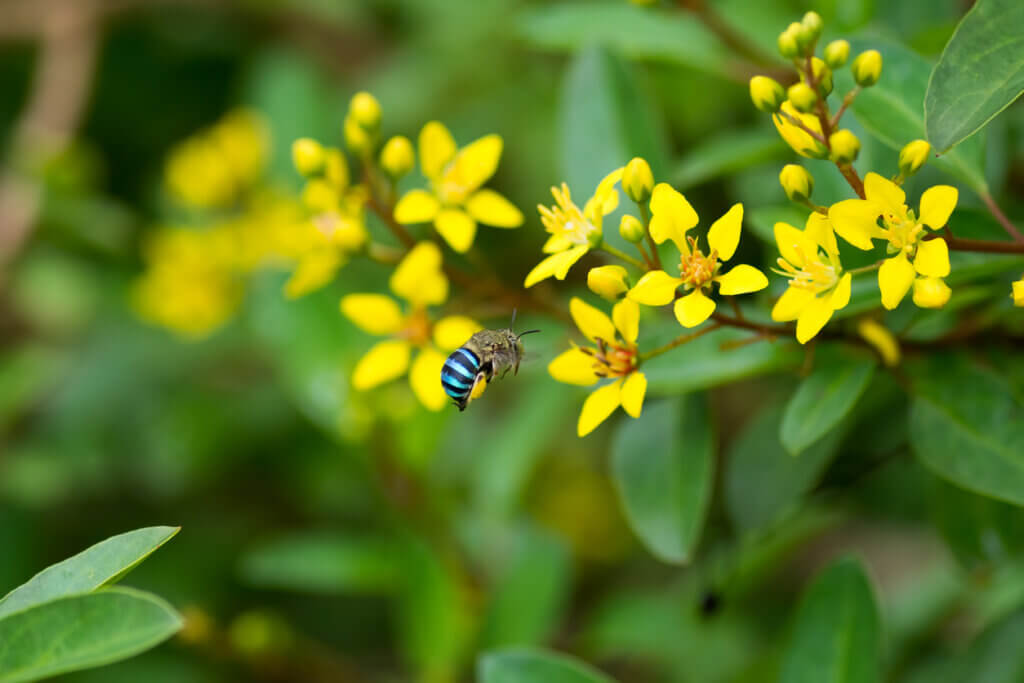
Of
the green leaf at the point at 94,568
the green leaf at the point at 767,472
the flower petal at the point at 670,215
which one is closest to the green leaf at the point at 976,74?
the flower petal at the point at 670,215

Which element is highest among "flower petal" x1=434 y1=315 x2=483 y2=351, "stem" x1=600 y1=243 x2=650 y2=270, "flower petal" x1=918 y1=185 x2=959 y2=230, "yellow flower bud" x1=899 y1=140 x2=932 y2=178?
"flower petal" x1=434 y1=315 x2=483 y2=351

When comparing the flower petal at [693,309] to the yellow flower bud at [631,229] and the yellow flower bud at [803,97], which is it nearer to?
the yellow flower bud at [631,229]

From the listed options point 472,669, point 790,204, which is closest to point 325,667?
point 472,669

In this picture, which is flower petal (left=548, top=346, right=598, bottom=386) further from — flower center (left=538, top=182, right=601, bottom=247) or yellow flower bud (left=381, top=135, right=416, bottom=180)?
yellow flower bud (left=381, top=135, right=416, bottom=180)

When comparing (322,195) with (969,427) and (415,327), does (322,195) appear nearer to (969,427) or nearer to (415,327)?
(415,327)

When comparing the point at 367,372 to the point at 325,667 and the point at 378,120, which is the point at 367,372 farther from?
the point at 325,667

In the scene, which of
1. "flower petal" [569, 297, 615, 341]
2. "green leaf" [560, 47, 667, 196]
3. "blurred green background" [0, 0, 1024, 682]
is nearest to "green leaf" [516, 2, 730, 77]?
"blurred green background" [0, 0, 1024, 682]
